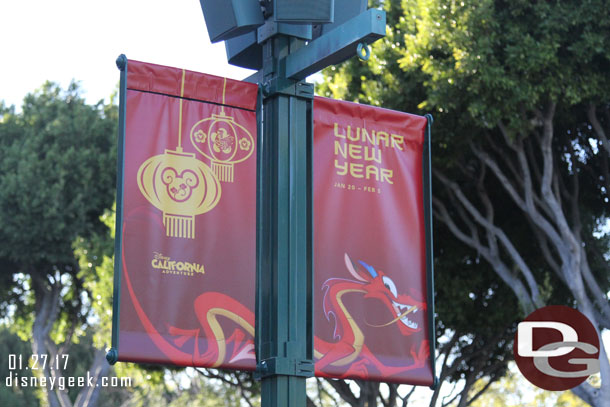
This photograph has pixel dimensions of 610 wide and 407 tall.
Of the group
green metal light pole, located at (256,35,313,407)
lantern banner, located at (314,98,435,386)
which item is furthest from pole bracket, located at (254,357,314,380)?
lantern banner, located at (314,98,435,386)

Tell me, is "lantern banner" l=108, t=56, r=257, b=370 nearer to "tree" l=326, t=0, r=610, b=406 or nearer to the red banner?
the red banner

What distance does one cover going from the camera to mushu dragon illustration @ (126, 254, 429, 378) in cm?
589

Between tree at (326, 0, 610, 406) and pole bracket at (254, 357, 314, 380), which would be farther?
tree at (326, 0, 610, 406)

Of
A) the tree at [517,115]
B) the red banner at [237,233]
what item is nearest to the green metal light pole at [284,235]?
the red banner at [237,233]

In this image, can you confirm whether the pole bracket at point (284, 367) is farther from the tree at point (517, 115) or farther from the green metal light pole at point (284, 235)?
the tree at point (517, 115)

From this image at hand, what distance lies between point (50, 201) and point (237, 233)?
2481cm

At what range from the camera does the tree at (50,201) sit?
29875mm

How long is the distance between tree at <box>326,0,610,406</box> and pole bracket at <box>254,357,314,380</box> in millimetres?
10787

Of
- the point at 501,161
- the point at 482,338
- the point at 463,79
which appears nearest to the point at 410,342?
the point at 463,79

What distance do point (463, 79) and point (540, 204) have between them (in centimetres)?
335

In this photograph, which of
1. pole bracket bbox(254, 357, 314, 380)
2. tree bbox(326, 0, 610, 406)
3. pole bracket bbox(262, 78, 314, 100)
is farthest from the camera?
tree bbox(326, 0, 610, 406)

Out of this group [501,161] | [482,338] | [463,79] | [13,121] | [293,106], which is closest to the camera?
[293,106]

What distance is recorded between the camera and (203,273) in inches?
235

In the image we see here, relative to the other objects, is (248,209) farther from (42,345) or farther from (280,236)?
(42,345)
